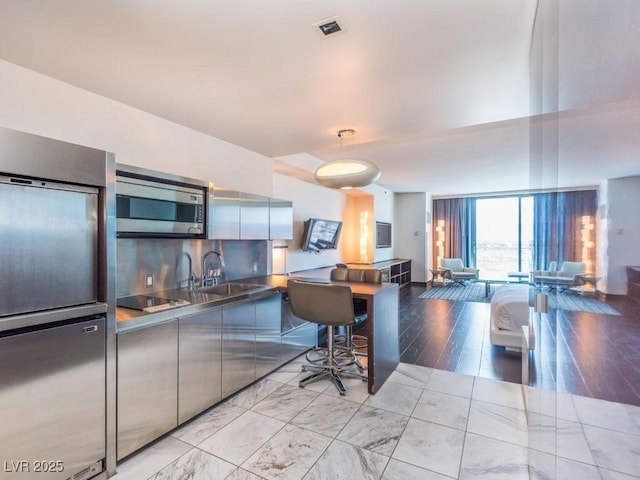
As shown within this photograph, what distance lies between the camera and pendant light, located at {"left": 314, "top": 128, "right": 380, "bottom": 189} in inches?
105

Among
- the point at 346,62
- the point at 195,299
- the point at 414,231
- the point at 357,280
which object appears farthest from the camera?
the point at 414,231

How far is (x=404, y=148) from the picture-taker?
4.53 metres

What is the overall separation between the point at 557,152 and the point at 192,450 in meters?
2.72

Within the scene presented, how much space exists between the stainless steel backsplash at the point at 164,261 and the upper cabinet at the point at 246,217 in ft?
1.11

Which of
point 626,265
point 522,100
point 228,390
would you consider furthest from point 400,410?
point 522,100

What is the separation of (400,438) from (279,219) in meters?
2.43

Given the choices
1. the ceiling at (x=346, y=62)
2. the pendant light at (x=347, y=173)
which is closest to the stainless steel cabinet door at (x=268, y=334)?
the pendant light at (x=347, y=173)

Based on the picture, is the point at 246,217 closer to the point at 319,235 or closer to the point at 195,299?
the point at 195,299

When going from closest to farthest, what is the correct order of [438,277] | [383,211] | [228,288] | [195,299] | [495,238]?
[195,299] → [228,288] → [383,211] → [495,238] → [438,277]

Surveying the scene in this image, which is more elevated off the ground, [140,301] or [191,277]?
[191,277]

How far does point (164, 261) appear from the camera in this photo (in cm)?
278

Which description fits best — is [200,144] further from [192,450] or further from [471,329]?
[471,329]

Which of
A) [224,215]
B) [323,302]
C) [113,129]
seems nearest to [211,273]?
[224,215]

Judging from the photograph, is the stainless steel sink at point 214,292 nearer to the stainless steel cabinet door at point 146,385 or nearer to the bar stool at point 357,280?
the stainless steel cabinet door at point 146,385
